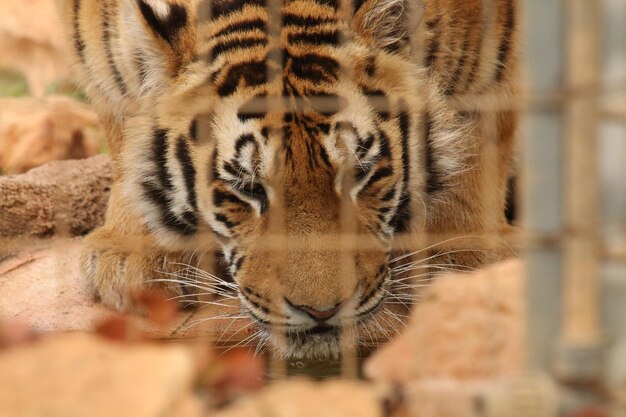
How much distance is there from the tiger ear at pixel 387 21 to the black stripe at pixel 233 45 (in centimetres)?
20

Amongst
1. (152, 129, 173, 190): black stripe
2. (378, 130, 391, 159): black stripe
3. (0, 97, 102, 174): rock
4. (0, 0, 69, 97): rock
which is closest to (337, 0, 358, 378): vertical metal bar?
(378, 130, 391, 159): black stripe

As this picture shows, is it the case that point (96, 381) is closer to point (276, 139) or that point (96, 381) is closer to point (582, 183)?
point (582, 183)

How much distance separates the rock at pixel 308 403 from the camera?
3.90 ft

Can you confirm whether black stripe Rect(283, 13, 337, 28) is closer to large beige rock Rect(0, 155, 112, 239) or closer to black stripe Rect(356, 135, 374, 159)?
black stripe Rect(356, 135, 374, 159)

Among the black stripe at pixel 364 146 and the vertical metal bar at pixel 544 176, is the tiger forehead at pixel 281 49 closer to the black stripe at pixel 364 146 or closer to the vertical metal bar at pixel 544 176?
the black stripe at pixel 364 146

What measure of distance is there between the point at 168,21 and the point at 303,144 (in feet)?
1.28

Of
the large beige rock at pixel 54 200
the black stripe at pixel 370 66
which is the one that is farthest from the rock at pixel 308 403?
the large beige rock at pixel 54 200

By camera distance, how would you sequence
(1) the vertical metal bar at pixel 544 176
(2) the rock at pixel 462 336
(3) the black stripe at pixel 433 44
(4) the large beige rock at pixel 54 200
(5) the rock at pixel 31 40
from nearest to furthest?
(1) the vertical metal bar at pixel 544 176
(2) the rock at pixel 462 336
(3) the black stripe at pixel 433 44
(4) the large beige rock at pixel 54 200
(5) the rock at pixel 31 40

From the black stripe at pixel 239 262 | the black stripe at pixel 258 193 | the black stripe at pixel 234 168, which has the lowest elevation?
the black stripe at pixel 239 262

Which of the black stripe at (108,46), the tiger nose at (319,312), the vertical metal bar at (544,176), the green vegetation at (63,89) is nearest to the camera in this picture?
the vertical metal bar at (544,176)

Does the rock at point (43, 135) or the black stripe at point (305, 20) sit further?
the rock at point (43, 135)

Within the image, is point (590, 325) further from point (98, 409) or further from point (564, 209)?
point (98, 409)

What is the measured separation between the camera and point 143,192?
2.46m

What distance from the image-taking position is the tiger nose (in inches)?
77.7
